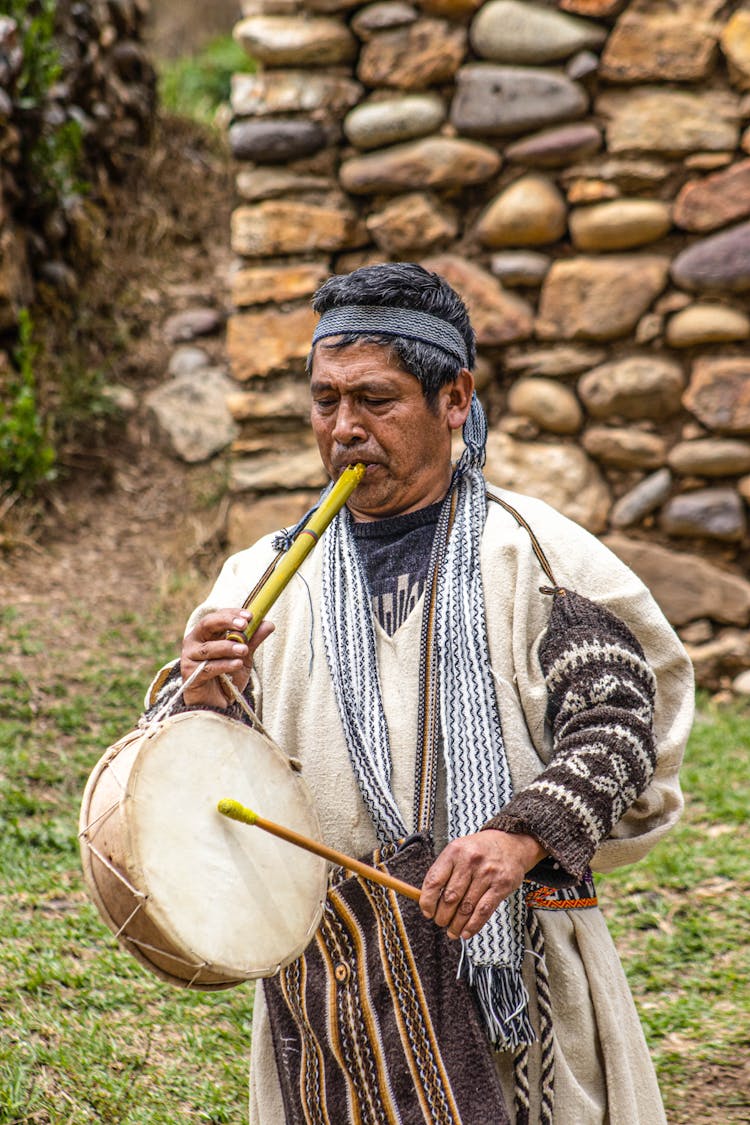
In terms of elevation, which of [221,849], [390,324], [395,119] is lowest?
[221,849]

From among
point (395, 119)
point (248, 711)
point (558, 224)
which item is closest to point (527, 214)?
point (558, 224)

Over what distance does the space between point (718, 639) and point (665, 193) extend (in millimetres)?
1614

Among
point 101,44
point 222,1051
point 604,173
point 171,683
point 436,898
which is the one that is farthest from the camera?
point 101,44

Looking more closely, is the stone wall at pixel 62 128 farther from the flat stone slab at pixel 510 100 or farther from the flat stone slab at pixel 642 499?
the flat stone slab at pixel 642 499

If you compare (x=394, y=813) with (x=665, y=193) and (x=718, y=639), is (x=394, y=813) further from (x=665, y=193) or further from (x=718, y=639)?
(x=665, y=193)

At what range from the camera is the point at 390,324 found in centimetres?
196

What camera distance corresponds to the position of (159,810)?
63.6 inches

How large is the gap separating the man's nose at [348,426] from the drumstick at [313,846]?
62 cm

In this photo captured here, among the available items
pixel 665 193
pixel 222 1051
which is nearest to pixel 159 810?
pixel 222 1051

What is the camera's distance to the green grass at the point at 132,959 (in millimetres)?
2596

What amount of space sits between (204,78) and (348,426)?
782 cm

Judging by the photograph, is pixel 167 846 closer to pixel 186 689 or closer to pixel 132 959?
pixel 186 689

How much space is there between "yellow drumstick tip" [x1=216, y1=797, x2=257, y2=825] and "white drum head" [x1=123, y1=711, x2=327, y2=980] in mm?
30

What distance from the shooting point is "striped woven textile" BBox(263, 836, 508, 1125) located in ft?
5.57
